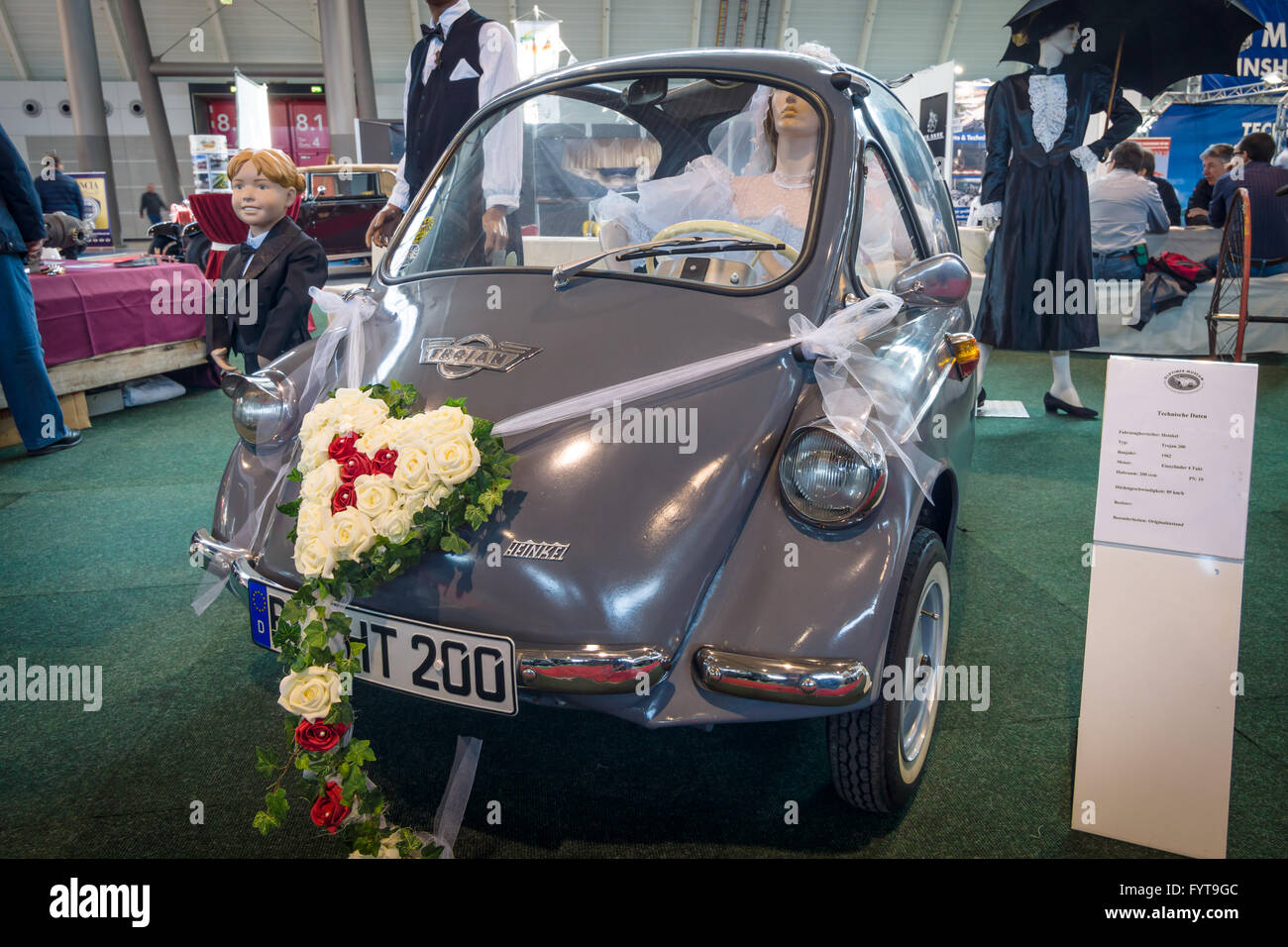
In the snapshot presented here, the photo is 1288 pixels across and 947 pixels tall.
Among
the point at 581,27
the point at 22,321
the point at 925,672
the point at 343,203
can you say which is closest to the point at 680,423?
the point at 925,672

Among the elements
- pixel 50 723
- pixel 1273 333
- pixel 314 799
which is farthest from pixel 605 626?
pixel 1273 333

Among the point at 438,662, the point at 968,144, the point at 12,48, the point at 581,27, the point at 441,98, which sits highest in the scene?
the point at 581,27

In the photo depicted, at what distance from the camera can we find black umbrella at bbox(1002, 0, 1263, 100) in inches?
183

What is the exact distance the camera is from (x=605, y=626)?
1.58 m

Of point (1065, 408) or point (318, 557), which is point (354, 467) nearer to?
point (318, 557)

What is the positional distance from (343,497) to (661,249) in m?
1.01

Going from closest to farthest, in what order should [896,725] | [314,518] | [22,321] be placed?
1. [314,518]
2. [896,725]
3. [22,321]

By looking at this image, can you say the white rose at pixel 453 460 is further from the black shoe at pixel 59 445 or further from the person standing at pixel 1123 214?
the person standing at pixel 1123 214

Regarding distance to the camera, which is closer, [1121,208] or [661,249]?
[661,249]

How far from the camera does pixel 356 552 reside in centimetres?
161

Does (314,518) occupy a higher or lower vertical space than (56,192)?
lower

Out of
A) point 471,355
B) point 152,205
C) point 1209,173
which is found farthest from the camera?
point 152,205

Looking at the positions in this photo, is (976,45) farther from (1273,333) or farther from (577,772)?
(577,772)
